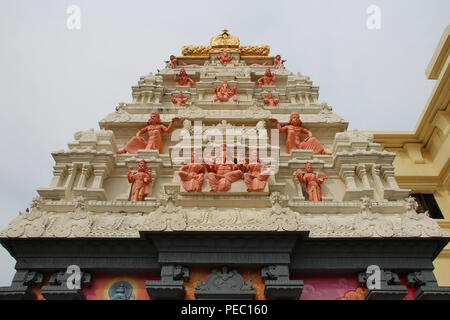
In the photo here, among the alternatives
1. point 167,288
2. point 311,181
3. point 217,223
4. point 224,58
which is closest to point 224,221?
point 217,223

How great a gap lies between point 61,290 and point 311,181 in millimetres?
6513

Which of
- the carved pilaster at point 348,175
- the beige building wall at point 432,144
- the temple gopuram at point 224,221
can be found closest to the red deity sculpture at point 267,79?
the temple gopuram at point 224,221

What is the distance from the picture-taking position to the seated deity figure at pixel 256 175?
912cm

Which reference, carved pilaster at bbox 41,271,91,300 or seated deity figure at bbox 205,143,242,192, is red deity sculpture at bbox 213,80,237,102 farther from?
carved pilaster at bbox 41,271,91,300

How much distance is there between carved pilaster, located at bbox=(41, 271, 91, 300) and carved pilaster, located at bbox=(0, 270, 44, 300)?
0.32m

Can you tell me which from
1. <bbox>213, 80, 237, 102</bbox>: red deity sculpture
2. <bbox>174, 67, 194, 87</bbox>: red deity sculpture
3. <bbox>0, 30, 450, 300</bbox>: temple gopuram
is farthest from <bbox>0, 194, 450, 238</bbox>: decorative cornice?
<bbox>174, 67, 194, 87</bbox>: red deity sculpture

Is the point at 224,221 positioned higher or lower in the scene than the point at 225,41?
lower

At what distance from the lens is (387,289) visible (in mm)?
7543

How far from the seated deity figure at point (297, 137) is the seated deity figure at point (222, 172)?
8.60 ft

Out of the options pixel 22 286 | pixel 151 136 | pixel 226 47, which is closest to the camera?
pixel 22 286

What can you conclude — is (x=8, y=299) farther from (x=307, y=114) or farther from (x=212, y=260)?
(x=307, y=114)

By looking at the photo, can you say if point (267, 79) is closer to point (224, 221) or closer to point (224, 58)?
point (224, 58)

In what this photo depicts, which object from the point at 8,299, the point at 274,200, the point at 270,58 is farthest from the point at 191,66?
the point at 8,299

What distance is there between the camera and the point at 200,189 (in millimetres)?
9148
